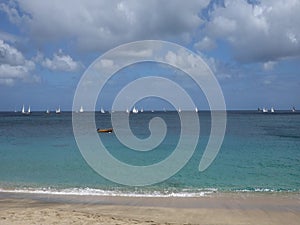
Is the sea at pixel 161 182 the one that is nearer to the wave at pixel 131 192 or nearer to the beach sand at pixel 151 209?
the wave at pixel 131 192

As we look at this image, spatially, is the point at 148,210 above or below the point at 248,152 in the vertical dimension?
below

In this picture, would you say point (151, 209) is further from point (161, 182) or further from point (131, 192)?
point (161, 182)

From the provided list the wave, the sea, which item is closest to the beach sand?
the wave

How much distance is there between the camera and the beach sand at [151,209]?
11.7 m

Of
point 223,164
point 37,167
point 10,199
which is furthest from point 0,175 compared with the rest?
point 223,164

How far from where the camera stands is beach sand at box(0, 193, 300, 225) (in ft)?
38.4

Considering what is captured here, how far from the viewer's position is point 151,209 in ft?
44.8

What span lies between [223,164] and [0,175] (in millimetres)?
15622

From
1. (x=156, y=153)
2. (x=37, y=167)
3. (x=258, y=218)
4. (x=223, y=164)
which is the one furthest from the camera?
(x=156, y=153)

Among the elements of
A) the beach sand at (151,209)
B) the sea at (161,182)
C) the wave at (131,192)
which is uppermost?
the sea at (161,182)

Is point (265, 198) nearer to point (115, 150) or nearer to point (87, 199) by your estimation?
point (87, 199)

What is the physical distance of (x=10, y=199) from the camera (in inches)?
618

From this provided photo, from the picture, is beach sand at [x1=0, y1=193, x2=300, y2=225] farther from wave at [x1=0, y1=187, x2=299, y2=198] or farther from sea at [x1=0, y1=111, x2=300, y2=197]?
sea at [x1=0, y1=111, x2=300, y2=197]

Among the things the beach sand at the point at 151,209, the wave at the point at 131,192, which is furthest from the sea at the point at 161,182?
the beach sand at the point at 151,209
